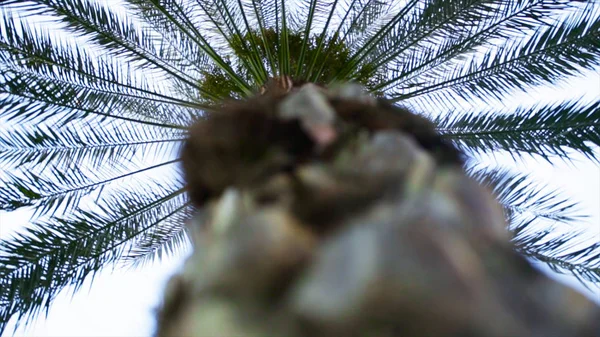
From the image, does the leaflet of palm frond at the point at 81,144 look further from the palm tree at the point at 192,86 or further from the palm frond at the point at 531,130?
the palm frond at the point at 531,130

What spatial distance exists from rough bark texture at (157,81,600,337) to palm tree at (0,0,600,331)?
2.33m

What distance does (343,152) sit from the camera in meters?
1.10

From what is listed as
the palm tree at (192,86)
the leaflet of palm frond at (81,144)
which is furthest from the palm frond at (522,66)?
the leaflet of palm frond at (81,144)

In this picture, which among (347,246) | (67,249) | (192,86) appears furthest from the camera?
(192,86)

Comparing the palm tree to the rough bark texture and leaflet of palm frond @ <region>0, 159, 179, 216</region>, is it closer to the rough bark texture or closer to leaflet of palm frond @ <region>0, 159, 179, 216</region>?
leaflet of palm frond @ <region>0, 159, 179, 216</region>

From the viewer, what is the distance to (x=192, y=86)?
500 centimetres

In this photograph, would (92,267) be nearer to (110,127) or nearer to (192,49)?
(110,127)

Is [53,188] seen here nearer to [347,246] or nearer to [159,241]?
[159,241]

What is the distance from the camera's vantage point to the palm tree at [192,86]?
373 cm

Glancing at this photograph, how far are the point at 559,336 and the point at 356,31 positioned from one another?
4.75 m

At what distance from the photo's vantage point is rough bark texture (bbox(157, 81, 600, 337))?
77 cm

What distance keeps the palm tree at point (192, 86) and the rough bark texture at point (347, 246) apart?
233cm

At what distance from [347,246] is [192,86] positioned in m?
4.39

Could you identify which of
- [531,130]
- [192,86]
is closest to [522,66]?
[531,130]
